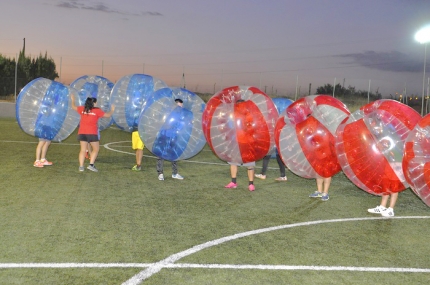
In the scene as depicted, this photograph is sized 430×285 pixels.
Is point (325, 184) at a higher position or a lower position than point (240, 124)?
lower

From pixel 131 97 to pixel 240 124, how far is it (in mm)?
3317

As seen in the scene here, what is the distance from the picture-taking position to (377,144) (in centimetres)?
682

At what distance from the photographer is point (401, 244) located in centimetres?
622

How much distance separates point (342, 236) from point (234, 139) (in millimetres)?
2549

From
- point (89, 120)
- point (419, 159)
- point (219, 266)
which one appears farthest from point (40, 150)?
point (419, 159)

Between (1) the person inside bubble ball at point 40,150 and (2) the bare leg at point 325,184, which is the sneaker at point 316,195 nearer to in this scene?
(2) the bare leg at point 325,184

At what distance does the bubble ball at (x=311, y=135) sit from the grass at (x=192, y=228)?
2.47 ft

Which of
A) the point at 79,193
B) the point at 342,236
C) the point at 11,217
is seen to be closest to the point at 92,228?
the point at 11,217

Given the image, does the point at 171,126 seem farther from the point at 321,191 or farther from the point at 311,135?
the point at 321,191

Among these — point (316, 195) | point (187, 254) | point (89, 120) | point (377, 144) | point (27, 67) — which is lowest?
point (187, 254)

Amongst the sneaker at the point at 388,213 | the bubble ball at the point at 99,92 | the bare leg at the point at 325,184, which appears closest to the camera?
the sneaker at the point at 388,213

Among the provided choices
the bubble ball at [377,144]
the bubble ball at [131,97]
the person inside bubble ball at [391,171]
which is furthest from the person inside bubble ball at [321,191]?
the bubble ball at [131,97]

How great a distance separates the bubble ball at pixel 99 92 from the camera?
11633 millimetres

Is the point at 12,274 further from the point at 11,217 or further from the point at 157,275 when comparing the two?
the point at 11,217
